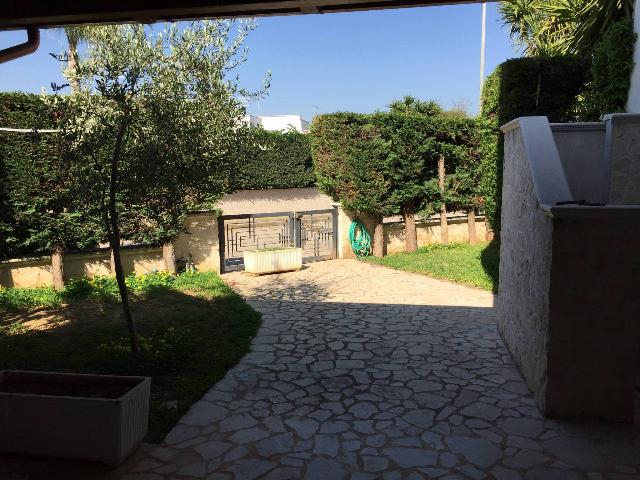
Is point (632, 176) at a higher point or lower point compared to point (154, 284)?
higher

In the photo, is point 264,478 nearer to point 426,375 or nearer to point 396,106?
point 426,375

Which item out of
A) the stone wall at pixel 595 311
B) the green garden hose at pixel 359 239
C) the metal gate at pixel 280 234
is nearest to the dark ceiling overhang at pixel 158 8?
the stone wall at pixel 595 311

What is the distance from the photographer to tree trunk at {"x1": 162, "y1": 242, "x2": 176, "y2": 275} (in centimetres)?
1105

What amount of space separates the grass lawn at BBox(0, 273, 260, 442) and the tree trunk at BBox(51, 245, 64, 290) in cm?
29

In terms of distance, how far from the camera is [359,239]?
14.6m

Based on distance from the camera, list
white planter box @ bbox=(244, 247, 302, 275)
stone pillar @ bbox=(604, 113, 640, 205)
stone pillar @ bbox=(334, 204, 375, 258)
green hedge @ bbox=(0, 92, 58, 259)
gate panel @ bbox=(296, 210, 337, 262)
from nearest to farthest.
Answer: stone pillar @ bbox=(604, 113, 640, 205)
green hedge @ bbox=(0, 92, 58, 259)
white planter box @ bbox=(244, 247, 302, 275)
gate panel @ bbox=(296, 210, 337, 262)
stone pillar @ bbox=(334, 204, 375, 258)

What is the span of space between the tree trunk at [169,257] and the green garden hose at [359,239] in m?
5.46

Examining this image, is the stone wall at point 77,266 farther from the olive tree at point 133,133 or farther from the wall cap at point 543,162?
the wall cap at point 543,162

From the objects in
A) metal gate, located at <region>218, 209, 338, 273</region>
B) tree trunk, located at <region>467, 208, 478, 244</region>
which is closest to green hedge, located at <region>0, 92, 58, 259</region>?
metal gate, located at <region>218, 209, 338, 273</region>

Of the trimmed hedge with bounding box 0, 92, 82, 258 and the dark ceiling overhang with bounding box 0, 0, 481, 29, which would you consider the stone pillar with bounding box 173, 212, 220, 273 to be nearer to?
the trimmed hedge with bounding box 0, 92, 82, 258

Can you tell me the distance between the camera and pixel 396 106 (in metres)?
20.6

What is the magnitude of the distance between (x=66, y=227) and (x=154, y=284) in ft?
6.91

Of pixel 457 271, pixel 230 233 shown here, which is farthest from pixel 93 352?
pixel 457 271

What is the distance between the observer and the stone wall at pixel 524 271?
4.64 m
